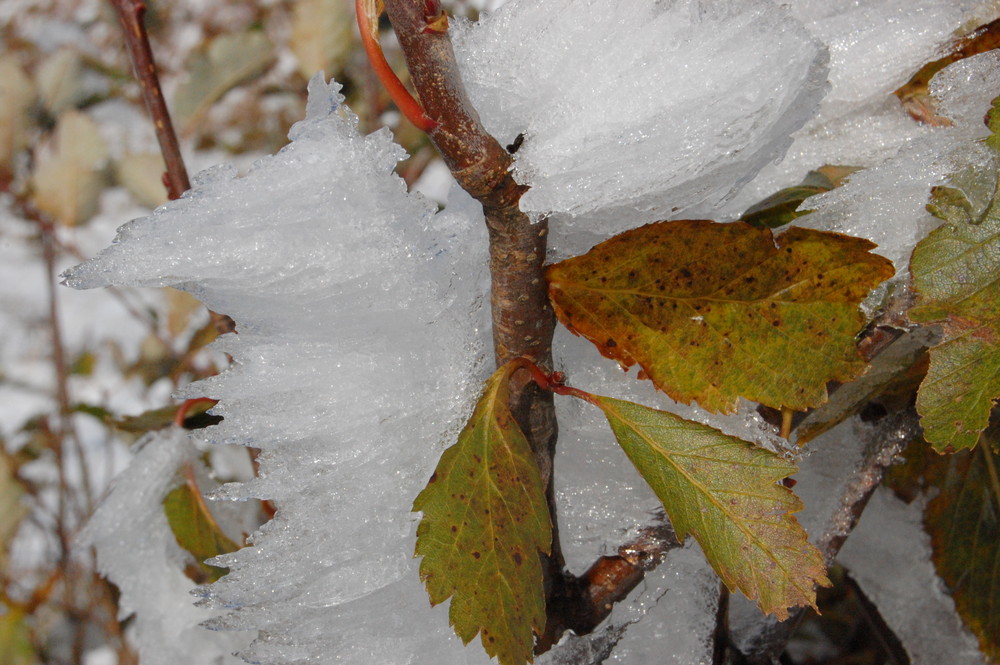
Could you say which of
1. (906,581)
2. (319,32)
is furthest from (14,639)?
(906,581)

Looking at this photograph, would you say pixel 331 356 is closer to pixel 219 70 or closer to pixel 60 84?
pixel 219 70

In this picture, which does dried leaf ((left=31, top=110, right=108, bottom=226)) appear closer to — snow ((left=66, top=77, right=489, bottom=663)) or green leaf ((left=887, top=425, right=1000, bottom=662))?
snow ((left=66, top=77, right=489, bottom=663))

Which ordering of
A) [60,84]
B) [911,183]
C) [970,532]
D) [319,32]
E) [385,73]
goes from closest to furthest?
[385,73] → [911,183] → [970,532] → [319,32] → [60,84]

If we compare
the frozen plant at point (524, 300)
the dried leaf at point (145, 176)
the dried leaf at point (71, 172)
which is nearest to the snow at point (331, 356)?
the frozen plant at point (524, 300)

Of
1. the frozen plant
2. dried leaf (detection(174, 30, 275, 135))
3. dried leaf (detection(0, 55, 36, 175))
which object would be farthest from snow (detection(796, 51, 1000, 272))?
dried leaf (detection(0, 55, 36, 175))

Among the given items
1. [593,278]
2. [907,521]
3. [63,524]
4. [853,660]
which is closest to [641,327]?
[593,278]

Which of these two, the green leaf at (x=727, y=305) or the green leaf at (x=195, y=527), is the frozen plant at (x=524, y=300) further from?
the green leaf at (x=195, y=527)
